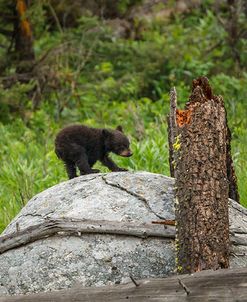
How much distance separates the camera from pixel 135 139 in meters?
10.9

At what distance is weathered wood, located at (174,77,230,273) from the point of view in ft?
15.4

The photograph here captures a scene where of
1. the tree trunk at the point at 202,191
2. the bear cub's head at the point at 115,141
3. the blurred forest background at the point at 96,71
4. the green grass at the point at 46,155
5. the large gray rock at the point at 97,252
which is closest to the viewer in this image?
the tree trunk at the point at 202,191

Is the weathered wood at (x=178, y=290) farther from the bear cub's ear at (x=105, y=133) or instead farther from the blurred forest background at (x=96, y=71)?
the blurred forest background at (x=96, y=71)

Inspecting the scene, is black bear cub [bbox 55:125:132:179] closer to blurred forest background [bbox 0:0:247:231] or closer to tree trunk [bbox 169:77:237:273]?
tree trunk [bbox 169:77:237:273]

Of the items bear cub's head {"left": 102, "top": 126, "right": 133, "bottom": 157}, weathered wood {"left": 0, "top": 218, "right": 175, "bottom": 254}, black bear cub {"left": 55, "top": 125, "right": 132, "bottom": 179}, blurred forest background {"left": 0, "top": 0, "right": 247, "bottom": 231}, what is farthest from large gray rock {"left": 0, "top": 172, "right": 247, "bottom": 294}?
blurred forest background {"left": 0, "top": 0, "right": 247, "bottom": 231}

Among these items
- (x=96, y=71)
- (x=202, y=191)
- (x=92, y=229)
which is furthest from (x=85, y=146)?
(x=96, y=71)

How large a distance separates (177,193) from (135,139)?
6.04m

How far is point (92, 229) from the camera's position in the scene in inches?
206

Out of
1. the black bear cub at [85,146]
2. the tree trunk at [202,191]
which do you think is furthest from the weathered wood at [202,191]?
the black bear cub at [85,146]

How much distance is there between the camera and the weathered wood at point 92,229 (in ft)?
17.2

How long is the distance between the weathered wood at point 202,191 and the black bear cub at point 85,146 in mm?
2375

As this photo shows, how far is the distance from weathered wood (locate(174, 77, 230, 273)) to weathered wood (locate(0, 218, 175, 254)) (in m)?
0.42

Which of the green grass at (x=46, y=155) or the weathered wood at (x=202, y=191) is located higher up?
the weathered wood at (x=202, y=191)

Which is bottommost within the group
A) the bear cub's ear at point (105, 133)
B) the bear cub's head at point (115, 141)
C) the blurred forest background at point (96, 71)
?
the blurred forest background at point (96, 71)
